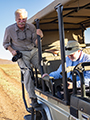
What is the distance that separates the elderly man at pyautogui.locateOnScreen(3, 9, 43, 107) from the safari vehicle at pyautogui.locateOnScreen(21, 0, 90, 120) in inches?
6.2

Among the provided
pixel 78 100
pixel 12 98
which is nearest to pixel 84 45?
pixel 78 100

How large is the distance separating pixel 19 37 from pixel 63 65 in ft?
4.68

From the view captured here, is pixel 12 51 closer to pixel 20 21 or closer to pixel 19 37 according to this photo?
pixel 19 37

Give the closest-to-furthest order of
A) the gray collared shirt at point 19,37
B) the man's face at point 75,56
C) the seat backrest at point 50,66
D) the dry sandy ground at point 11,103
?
1. the man's face at point 75,56
2. the gray collared shirt at point 19,37
3. the seat backrest at point 50,66
4. the dry sandy ground at point 11,103

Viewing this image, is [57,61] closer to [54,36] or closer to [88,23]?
[54,36]

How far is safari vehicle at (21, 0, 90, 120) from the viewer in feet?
7.63

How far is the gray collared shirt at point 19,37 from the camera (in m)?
3.68

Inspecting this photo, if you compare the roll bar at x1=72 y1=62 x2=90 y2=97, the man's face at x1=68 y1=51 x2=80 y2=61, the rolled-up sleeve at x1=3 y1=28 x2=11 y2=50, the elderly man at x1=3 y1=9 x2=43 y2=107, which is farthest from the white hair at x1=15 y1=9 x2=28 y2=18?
the roll bar at x1=72 y1=62 x2=90 y2=97

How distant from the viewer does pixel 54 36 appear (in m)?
4.87

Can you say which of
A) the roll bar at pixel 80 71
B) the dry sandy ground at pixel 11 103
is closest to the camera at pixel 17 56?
the roll bar at pixel 80 71

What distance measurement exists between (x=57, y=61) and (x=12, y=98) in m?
5.09

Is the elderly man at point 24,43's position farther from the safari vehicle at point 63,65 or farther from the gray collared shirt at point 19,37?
the safari vehicle at point 63,65

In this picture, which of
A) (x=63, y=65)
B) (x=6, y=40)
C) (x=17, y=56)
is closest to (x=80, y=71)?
(x=63, y=65)

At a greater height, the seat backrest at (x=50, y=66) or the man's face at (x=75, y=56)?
the man's face at (x=75, y=56)
